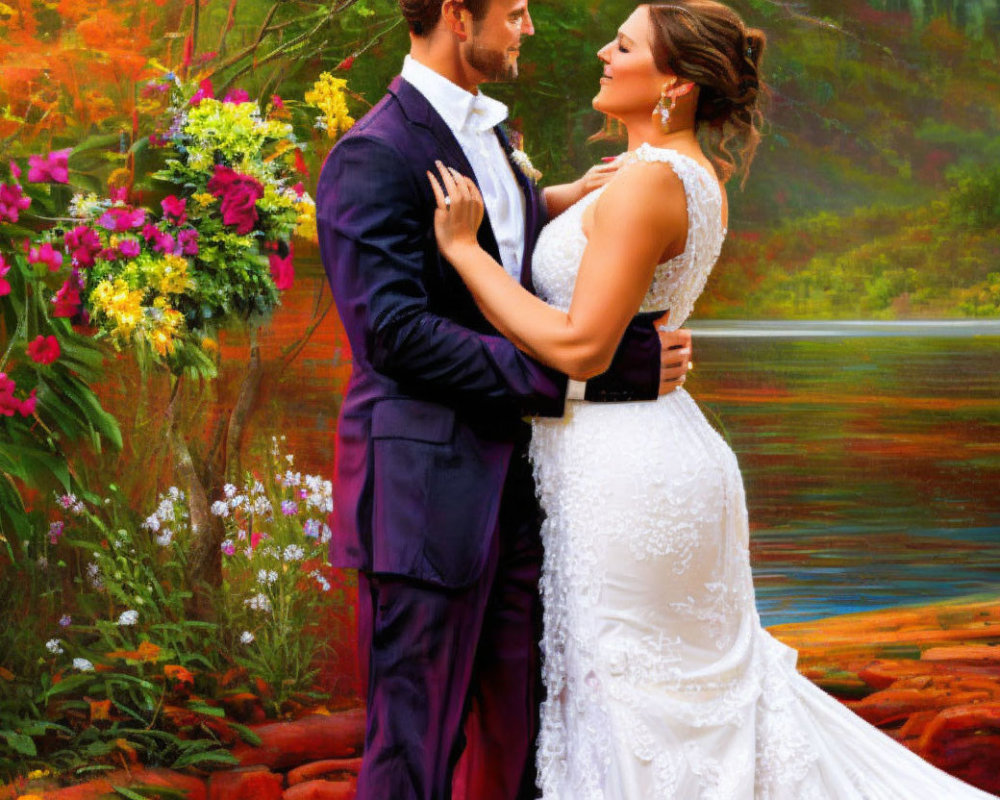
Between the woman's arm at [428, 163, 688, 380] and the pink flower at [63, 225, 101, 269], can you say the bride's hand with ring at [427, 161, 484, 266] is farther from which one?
the pink flower at [63, 225, 101, 269]

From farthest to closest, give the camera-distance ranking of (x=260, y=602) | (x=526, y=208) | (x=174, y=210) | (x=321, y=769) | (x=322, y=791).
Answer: (x=260, y=602) → (x=321, y=769) → (x=322, y=791) → (x=174, y=210) → (x=526, y=208)

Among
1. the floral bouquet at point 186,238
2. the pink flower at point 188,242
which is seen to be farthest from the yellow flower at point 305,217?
the pink flower at point 188,242

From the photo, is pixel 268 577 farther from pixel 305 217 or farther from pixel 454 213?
pixel 454 213

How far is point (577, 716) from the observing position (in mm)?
2186

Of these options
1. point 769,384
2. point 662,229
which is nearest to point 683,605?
point 662,229

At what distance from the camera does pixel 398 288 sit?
1.99m

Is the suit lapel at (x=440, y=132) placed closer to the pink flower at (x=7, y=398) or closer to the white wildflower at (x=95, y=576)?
the pink flower at (x=7, y=398)

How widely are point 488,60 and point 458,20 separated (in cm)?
9

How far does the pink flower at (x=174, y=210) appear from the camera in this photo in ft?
10.2

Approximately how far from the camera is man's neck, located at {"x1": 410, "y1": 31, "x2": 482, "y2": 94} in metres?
2.16

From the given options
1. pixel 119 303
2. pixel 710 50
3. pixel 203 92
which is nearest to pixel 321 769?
pixel 119 303

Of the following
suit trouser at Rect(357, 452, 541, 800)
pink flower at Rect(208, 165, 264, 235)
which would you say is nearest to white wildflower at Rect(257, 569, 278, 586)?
pink flower at Rect(208, 165, 264, 235)

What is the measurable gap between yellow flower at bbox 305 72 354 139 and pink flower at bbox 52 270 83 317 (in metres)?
0.89

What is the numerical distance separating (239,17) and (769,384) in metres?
2.02
